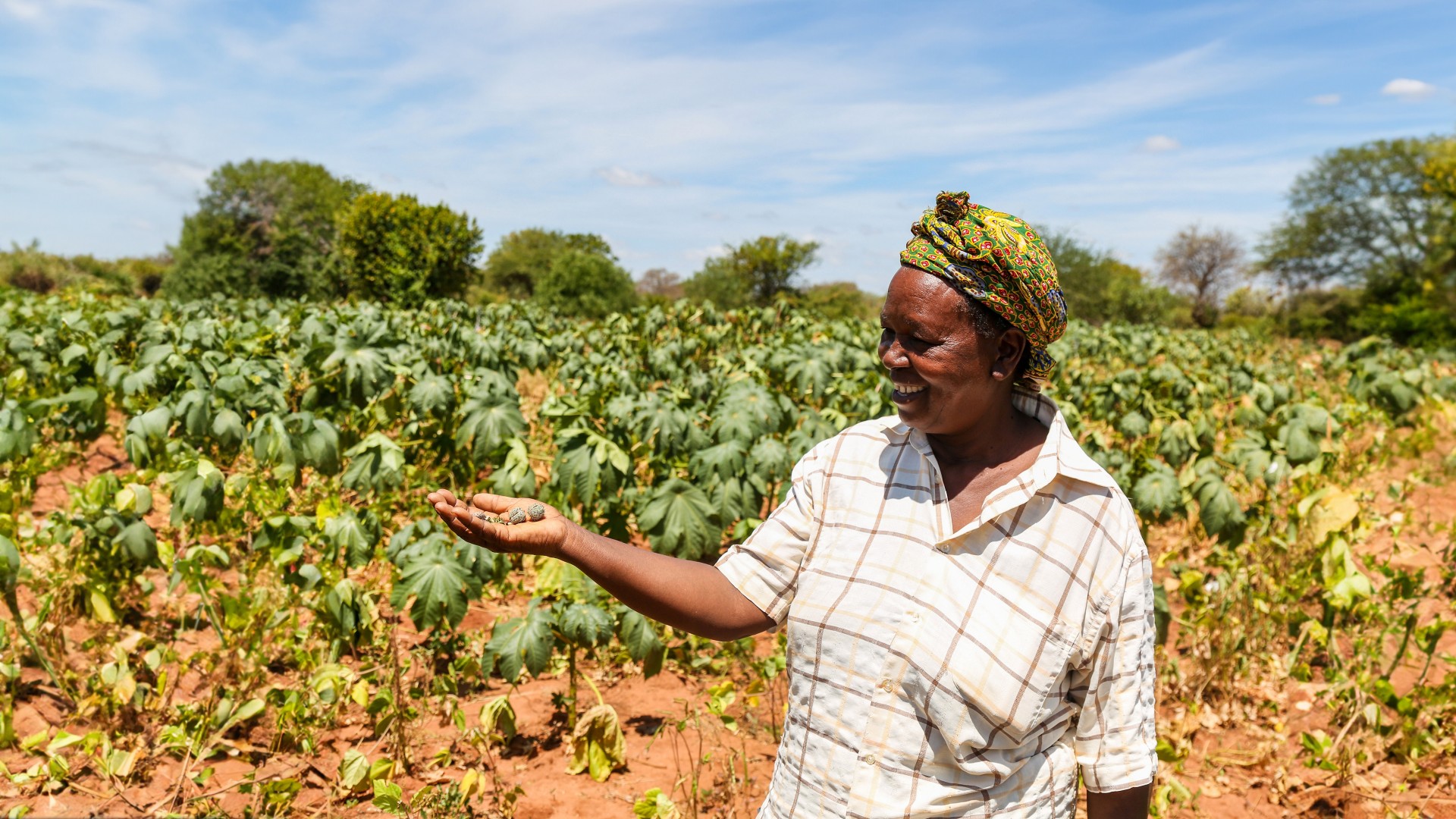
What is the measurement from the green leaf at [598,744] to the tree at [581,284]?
2457 centimetres

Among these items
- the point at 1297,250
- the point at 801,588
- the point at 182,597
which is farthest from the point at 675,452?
the point at 1297,250

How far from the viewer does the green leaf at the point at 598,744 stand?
2.91 meters

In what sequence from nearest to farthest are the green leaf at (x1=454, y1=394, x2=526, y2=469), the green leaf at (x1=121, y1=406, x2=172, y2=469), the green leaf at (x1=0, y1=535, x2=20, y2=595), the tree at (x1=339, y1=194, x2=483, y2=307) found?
the green leaf at (x1=0, y1=535, x2=20, y2=595) < the green leaf at (x1=121, y1=406, x2=172, y2=469) < the green leaf at (x1=454, y1=394, x2=526, y2=469) < the tree at (x1=339, y1=194, x2=483, y2=307)

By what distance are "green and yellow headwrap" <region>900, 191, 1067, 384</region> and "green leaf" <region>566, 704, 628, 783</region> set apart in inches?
77.6

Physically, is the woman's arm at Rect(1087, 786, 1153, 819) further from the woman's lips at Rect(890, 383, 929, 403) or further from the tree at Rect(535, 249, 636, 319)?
the tree at Rect(535, 249, 636, 319)

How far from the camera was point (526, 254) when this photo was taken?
57000 mm

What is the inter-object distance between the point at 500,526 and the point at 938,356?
0.70 metres

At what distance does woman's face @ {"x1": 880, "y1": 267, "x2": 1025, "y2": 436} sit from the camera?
55.4 inches

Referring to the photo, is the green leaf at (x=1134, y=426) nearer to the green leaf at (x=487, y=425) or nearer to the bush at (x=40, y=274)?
the green leaf at (x=487, y=425)

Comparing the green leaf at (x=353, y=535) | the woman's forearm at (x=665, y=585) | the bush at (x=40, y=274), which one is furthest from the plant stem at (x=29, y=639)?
the bush at (x=40, y=274)

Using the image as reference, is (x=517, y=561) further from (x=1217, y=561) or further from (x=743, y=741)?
(x=1217, y=561)

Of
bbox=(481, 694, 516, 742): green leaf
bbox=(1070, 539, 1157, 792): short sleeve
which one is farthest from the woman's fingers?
bbox=(481, 694, 516, 742): green leaf

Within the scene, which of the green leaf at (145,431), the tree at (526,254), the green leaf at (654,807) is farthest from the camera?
the tree at (526,254)

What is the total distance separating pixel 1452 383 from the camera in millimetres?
7867
